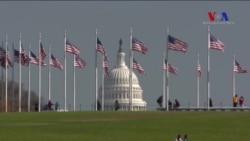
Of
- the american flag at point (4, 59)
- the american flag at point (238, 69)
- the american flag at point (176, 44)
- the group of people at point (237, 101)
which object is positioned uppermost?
the american flag at point (176, 44)

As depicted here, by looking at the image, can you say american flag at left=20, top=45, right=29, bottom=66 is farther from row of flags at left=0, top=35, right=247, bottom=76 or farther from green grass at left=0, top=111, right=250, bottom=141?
green grass at left=0, top=111, right=250, bottom=141

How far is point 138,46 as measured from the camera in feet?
383

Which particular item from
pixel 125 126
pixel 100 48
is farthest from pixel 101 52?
pixel 125 126

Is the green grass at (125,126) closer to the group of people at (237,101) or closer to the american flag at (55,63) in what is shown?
the group of people at (237,101)

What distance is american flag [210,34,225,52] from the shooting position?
367 feet

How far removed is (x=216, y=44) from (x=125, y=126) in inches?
1217

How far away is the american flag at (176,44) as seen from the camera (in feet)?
358

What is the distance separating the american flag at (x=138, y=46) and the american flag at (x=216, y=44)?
686 centimetres

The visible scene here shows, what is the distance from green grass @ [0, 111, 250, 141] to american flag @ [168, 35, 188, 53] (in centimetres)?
1151

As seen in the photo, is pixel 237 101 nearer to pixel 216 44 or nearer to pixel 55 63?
pixel 216 44

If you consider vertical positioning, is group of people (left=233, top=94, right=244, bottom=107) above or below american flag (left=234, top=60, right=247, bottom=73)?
below

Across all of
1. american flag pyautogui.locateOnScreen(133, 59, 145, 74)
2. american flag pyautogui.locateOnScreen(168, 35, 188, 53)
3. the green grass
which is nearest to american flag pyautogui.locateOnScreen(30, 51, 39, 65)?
american flag pyautogui.locateOnScreen(133, 59, 145, 74)

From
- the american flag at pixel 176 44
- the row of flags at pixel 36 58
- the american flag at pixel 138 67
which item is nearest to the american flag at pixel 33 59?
the row of flags at pixel 36 58

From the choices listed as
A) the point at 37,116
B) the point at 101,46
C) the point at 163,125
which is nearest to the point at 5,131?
the point at 163,125
